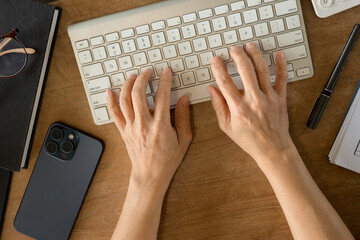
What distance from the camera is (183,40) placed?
25.3 inches

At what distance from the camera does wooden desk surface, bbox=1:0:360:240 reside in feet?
2.21

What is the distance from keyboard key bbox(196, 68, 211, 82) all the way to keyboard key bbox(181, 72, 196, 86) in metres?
0.01

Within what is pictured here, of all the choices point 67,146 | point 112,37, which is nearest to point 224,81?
point 112,37

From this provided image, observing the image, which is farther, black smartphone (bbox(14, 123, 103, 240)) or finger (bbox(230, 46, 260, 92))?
black smartphone (bbox(14, 123, 103, 240))

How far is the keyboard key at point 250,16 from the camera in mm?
626

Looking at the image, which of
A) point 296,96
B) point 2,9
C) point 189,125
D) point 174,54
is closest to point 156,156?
point 189,125

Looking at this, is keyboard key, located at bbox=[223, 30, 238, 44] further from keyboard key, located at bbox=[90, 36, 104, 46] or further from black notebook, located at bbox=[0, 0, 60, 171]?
black notebook, located at bbox=[0, 0, 60, 171]

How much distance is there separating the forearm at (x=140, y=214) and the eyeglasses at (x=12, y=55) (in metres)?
0.36

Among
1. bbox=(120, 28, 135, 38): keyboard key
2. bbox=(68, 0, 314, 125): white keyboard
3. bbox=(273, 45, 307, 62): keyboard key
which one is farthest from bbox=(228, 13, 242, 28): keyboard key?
bbox=(120, 28, 135, 38): keyboard key

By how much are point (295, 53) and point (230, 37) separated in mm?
140

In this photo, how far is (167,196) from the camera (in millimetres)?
716

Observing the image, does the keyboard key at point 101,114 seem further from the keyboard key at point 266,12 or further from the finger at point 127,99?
the keyboard key at point 266,12

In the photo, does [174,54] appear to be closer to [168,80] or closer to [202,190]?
[168,80]

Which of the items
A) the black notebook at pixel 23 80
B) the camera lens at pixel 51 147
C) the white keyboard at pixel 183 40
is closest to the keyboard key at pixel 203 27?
the white keyboard at pixel 183 40
